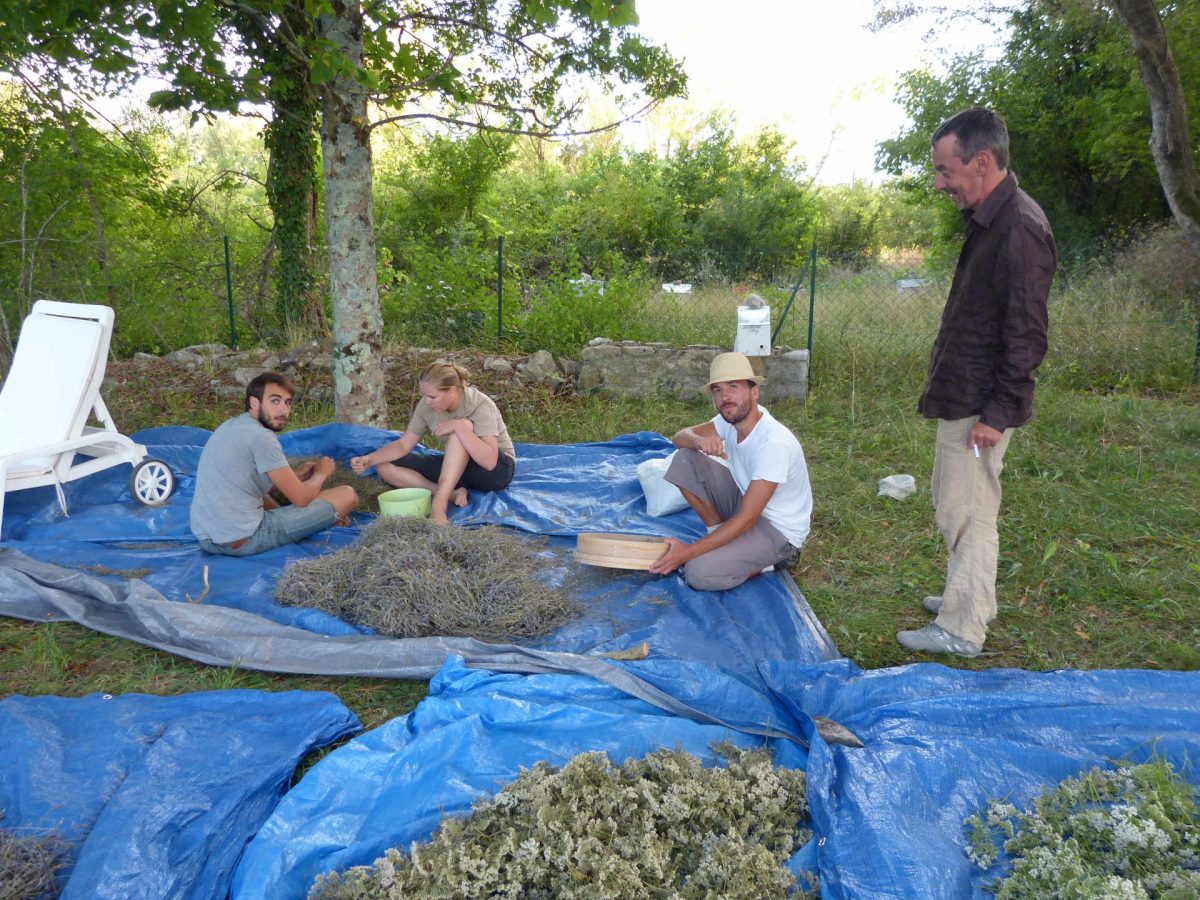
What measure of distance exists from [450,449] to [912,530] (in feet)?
7.95

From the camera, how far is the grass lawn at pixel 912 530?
2779 mm

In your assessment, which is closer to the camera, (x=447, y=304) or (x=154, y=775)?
(x=154, y=775)

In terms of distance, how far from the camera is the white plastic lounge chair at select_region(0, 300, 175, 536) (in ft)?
13.1

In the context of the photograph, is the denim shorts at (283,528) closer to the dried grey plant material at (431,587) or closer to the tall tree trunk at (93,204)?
the dried grey plant material at (431,587)

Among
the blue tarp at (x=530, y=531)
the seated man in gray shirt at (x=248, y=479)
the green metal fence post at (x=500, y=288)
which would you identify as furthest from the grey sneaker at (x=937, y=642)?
the green metal fence post at (x=500, y=288)

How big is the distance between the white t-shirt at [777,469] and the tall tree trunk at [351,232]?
2.77 metres

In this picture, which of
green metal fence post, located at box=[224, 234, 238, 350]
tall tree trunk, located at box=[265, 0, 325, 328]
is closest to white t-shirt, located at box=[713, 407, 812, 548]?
tall tree trunk, located at box=[265, 0, 325, 328]

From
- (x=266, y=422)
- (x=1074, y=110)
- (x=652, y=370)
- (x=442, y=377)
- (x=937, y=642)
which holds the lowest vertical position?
(x=937, y=642)

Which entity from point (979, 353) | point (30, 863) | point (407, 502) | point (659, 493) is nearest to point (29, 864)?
point (30, 863)

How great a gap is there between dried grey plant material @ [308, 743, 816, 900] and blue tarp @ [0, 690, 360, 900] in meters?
0.36

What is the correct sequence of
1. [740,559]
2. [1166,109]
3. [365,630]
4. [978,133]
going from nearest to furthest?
[978,133] → [365,630] → [740,559] → [1166,109]

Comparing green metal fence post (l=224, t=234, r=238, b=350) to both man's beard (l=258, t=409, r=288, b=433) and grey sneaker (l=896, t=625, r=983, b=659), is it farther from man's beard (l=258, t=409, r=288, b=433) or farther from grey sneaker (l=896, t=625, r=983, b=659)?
grey sneaker (l=896, t=625, r=983, b=659)

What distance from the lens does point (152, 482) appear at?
14.1ft

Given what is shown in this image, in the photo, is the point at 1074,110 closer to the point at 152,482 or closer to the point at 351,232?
the point at 351,232
